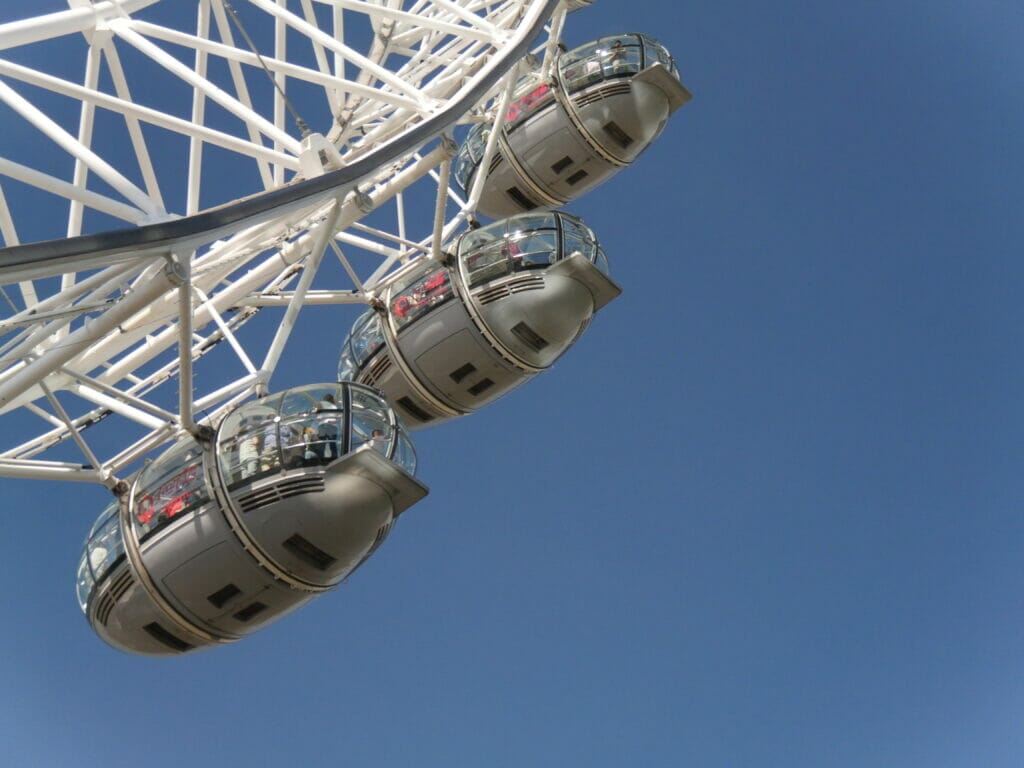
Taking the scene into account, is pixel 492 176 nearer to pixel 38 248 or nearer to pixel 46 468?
pixel 46 468

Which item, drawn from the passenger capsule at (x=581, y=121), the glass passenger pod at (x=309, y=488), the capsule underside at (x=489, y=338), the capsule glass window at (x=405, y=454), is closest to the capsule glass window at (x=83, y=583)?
the glass passenger pod at (x=309, y=488)

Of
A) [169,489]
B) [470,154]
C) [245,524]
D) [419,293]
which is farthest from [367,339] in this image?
[470,154]

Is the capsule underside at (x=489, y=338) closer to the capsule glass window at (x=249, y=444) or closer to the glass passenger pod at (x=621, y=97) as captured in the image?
the capsule glass window at (x=249, y=444)

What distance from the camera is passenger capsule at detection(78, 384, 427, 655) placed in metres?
14.6

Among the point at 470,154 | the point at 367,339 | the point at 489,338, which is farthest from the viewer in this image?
the point at 470,154

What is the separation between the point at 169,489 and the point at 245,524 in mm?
1125

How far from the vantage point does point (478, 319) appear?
19156 mm

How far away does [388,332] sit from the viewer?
19812 millimetres

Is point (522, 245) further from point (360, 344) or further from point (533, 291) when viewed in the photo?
point (360, 344)

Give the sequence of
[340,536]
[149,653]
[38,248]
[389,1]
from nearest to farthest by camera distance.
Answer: [38,248]
[340,536]
[149,653]
[389,1]

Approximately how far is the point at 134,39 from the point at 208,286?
Answer: 316 centimetres

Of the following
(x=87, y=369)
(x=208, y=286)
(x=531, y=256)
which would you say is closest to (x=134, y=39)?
(x=208, y=286)

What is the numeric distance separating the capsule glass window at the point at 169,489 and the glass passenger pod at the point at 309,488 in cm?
31

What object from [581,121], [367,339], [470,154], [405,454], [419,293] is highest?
[470,154]
